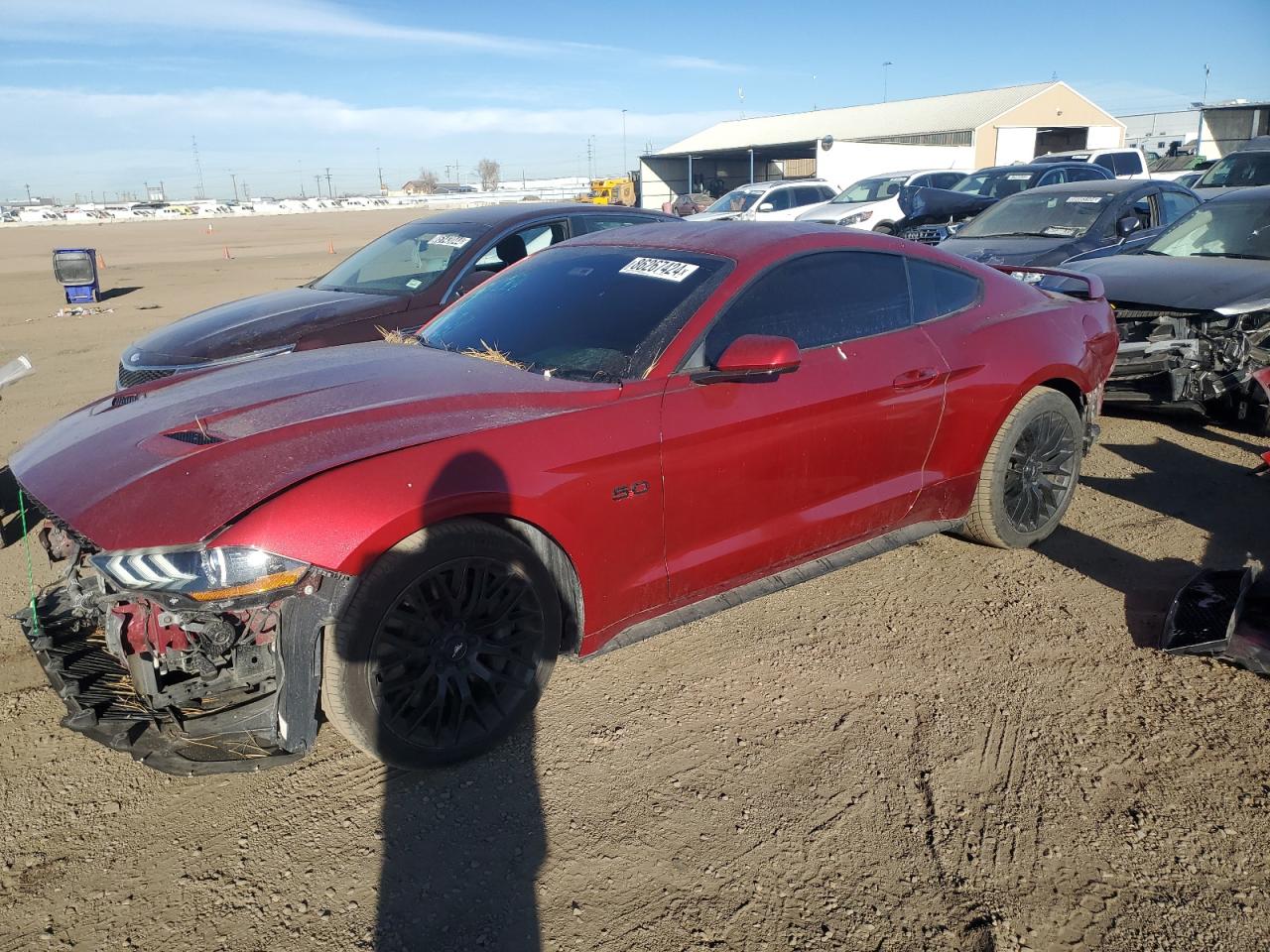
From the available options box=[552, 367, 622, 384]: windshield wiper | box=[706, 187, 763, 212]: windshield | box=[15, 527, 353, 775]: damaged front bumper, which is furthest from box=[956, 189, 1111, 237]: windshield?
box=[706, 187, 763, 212]: windshield

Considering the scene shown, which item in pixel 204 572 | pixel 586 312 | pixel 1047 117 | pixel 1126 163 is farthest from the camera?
pixel 1047 117

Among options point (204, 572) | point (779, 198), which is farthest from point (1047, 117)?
point (204, 572)

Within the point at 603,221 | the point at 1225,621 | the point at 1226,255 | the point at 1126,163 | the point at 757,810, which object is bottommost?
the point at 757,810

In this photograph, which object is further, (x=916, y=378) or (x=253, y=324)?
(x=253, y=324)

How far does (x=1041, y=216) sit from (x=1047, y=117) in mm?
38056

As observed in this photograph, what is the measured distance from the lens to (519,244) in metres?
7.12

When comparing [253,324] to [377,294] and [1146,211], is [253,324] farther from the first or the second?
[1146,211]

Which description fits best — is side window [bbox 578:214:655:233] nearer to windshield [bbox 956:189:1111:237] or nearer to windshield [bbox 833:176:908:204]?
windshield [bbox 956:189:1111:237]

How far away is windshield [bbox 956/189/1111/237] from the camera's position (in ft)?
30.8

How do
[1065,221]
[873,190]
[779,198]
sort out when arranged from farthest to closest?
[779,198] → [873,190] → [1065,221]

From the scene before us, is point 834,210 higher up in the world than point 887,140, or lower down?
lower down

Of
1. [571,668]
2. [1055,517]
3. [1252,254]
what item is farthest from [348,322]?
[1252,254]

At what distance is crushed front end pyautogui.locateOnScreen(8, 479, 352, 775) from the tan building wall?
42.1 metres

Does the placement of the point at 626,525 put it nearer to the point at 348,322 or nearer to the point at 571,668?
the point at 571,668
